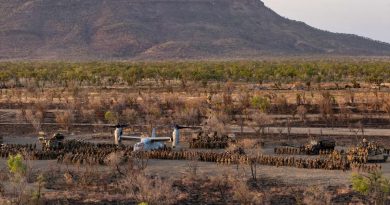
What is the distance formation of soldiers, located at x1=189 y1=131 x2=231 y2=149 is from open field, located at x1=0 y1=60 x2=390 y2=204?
45 mm

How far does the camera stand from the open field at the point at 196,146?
20.1 meters

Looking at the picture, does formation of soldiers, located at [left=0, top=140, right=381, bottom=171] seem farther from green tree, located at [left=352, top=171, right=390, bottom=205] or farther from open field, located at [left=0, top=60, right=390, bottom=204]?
green tree, located at [left=352, top=171, right=390, bottom=205]

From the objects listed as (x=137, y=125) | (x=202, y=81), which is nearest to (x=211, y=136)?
(x=137, y=125)

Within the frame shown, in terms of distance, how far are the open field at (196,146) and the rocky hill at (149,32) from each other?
3925 inches

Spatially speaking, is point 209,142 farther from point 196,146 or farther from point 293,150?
point 293,150

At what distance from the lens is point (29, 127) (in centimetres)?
3653

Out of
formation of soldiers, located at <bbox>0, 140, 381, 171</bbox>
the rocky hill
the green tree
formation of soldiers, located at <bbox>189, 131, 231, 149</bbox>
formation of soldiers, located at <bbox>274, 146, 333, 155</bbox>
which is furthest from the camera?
the rocky hill

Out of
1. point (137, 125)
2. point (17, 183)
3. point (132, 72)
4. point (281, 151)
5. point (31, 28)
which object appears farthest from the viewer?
point (31, 28)

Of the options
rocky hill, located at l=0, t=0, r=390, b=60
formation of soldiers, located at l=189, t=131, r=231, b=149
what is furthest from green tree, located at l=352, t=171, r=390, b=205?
rocky hill, located at l=0, t=0, r=390, b=60

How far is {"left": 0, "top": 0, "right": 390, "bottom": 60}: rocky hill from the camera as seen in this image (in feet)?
514

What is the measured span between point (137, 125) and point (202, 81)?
26287 mm

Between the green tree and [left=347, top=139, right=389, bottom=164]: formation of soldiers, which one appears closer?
the green tree

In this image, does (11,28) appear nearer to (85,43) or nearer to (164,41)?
(85,43)

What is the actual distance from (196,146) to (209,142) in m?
0.59
